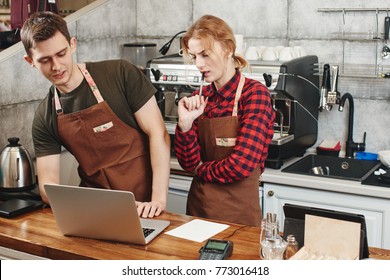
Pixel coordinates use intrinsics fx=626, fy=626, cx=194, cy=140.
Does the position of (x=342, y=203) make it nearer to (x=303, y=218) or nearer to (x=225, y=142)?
(x=225, y=142)

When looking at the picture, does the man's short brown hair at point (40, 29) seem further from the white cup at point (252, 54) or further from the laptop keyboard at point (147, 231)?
the white cup at point (252, 54)

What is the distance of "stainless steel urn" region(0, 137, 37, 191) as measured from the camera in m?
3.04

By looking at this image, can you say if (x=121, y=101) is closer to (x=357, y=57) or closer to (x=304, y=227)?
(x=304, y=227)

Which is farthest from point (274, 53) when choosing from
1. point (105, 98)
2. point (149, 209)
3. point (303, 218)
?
point (303, 218)

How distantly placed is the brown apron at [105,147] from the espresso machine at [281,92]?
94cm

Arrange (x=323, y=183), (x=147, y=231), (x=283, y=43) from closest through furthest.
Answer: (x=147, y=231) → (x=323, y=183) → (x=283, y=43)

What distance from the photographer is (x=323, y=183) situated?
3299 mm

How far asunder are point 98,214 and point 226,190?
0.76 meters

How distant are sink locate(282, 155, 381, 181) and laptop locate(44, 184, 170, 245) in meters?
1.60

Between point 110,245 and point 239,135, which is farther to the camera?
point 239,135

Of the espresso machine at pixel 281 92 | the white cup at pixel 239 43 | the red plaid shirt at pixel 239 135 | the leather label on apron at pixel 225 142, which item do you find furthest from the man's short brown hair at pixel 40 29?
the white cup at pixel 239 43

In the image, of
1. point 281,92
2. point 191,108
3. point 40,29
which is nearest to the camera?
point 40,29

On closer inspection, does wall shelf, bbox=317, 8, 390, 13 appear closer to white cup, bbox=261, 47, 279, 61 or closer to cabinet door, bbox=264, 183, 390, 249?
white cup, bbox=261, 47, 279, 61

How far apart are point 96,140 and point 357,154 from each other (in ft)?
5.91
